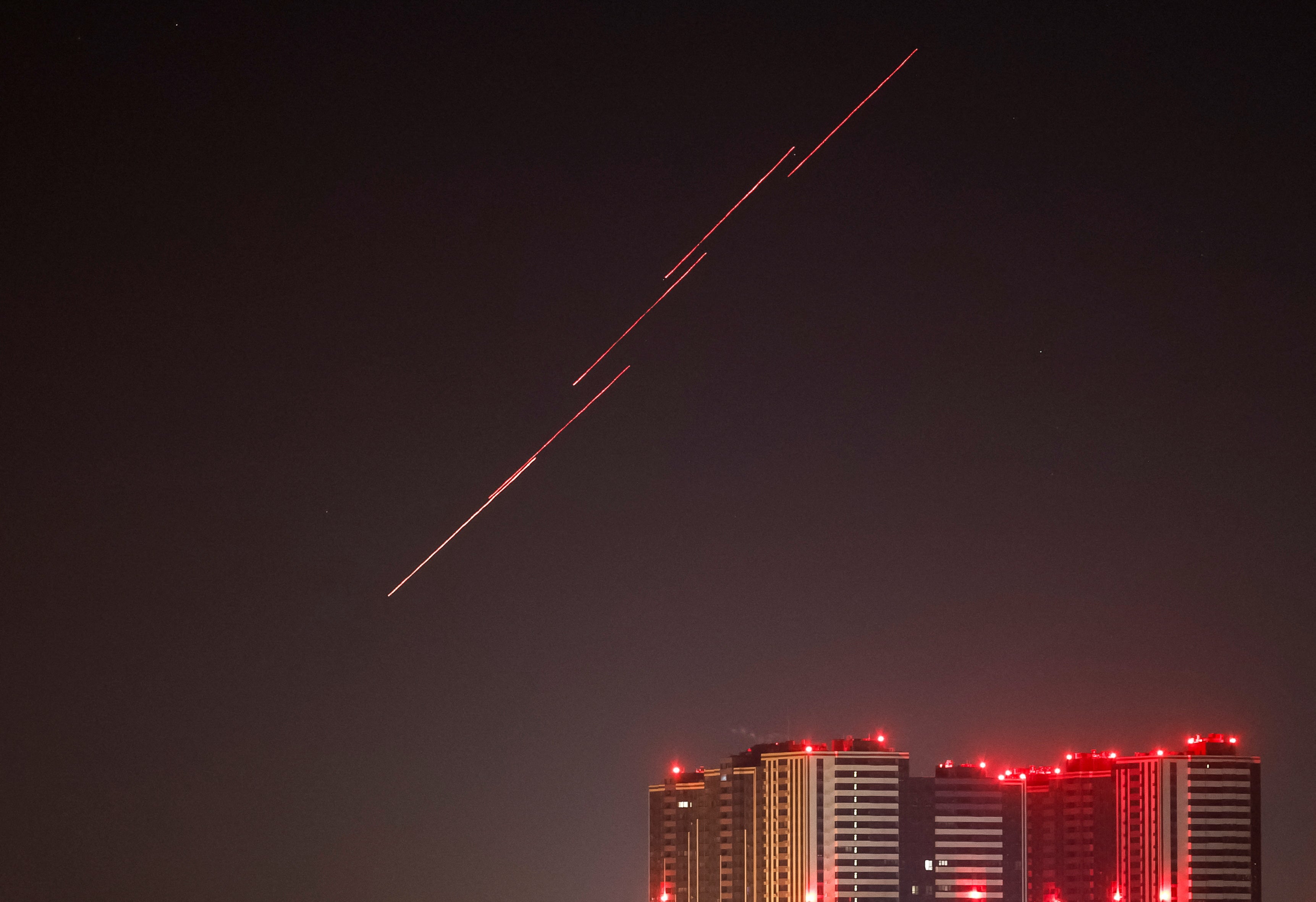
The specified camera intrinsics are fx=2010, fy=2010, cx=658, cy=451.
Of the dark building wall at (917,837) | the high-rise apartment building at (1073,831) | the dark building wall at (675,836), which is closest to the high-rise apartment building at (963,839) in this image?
the dark building wall at (917,837)

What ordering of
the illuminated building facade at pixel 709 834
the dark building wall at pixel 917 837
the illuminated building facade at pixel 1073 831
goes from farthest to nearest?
the illuminated building facade at pixel 1073 831 → the illuminated building facade at pixel 709 834 → the dark building wall at pixel 917 837

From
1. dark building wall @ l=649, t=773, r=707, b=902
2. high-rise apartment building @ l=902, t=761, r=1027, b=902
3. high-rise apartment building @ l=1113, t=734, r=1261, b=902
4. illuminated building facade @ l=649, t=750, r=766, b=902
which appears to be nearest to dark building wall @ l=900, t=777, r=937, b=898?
high-rise apartment building @ l=902, t=761, r=1027, b=902

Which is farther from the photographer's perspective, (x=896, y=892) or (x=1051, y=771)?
(x=1051, y=771)

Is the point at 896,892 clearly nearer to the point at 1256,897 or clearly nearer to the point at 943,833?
the point at 943,833

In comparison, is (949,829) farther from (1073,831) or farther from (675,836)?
(675,836)

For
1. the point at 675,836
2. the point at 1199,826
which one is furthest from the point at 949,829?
the point at 675,836

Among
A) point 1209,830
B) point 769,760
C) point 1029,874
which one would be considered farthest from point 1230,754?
point 769,760

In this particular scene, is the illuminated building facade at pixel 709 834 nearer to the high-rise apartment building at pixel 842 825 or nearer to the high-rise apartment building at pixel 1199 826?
the high-rise apartment building at pixel 842 825
